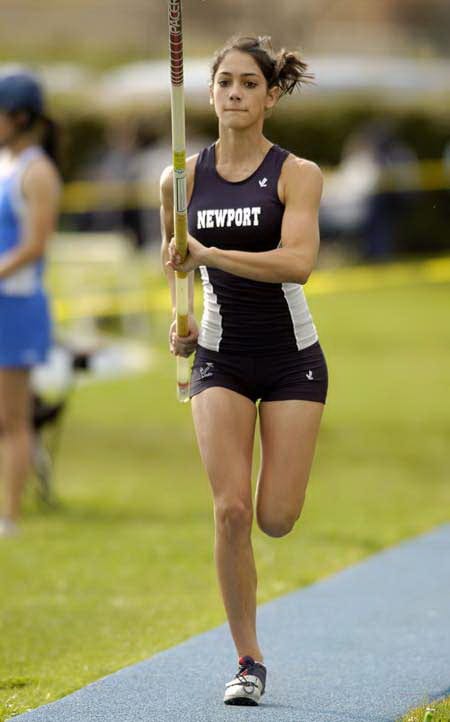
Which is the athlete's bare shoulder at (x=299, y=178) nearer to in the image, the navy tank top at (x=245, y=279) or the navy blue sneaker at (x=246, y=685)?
the navy tank top at (x=245, y=279)

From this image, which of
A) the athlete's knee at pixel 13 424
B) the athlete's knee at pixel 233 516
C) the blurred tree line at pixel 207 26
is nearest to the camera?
the athlete's knee at pixel 233 516

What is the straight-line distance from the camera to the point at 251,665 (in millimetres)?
5484

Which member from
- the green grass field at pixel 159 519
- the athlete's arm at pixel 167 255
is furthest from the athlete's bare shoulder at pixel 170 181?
the green grass field at pixel 159 519

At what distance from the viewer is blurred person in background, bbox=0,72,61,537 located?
8477mm

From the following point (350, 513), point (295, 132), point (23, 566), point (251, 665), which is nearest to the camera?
point (251, 665)

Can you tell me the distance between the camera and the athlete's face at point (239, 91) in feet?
17.8

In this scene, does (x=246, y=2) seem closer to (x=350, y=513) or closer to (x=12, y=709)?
(x=350, y=513)

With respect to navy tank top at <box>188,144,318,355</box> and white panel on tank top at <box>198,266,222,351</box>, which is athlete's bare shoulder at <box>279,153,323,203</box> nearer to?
navy tank top at <box>188,144,318,355</box>

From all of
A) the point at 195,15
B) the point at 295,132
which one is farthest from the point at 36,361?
the point at 195,15

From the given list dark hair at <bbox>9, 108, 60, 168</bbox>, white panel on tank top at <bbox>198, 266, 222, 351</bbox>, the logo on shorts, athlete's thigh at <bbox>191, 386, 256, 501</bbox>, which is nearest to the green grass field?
athlete's thigh at <bbox>191, 386, 256, 501</bbox>

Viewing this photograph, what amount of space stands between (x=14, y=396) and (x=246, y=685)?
368 centimetres

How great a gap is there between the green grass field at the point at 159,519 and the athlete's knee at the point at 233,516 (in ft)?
2.70

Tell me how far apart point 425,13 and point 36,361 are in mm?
43129

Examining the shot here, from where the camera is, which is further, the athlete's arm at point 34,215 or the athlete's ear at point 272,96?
the athlete's arm at point 34,215
